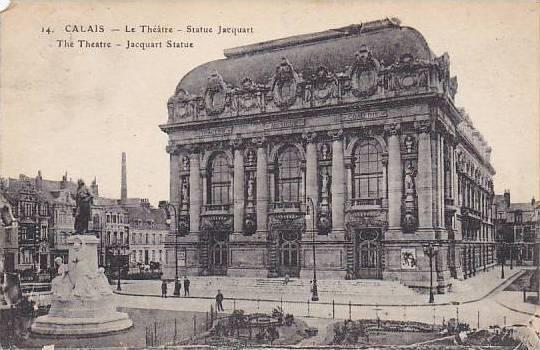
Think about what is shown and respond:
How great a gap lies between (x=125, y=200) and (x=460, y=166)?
11.1m

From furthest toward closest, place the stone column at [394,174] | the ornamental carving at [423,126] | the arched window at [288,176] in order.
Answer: the arched window at [288,176] → the stone column at [394,174] → the ornamental carving at [423,126]

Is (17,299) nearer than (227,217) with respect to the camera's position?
Yes

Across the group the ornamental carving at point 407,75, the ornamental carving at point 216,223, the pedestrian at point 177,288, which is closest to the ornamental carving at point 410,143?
the ornamental carving at point 407,75

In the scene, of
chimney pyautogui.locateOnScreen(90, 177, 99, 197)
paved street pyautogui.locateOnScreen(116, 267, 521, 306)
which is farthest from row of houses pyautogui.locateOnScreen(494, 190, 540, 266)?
chimney pyautogui.locateOnScreen(90, 177, 99, 197)

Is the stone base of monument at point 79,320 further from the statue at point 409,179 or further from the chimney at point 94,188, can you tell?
the statue at point 409,179

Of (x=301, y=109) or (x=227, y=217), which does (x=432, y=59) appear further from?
(x=227, y=217)

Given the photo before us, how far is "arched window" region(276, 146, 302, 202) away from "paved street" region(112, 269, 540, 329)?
3.79 meters

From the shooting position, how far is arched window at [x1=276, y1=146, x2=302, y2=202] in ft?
66.2

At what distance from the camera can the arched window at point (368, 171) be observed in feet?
64.0

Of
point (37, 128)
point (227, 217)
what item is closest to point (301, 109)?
point (227, 217)

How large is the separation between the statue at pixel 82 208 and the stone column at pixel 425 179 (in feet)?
30.4

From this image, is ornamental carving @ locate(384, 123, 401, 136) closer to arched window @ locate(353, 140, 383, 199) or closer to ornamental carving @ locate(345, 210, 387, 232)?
arched window @ locate(353, 140, 383, 199)

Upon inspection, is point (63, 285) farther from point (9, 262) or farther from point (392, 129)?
point (392, 129)

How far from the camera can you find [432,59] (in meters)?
17.3
